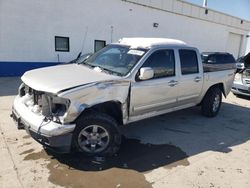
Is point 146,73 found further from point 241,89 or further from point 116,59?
point 241,89

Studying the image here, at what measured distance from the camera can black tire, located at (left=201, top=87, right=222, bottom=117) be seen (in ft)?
21.4

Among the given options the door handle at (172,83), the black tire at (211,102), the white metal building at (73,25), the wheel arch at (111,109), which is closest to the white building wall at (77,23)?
the white metal building at (73,25)

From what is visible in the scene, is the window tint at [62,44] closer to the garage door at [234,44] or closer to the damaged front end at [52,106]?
the damaged front end at [52,106]

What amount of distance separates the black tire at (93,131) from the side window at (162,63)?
1.25 metres

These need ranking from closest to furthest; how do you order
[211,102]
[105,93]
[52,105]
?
[52,105] < [105,93] < [211,102]

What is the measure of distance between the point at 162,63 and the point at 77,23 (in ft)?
30.1

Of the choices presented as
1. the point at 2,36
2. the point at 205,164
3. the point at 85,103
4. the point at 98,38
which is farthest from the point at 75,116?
the point at 98,38

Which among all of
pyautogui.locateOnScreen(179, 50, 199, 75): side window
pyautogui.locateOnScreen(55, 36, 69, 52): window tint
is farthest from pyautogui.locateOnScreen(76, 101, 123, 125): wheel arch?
pyautogui.locateOnScreen(55, 36, 69, 52): window tint

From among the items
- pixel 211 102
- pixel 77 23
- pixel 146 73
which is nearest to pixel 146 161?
pixel 146 73

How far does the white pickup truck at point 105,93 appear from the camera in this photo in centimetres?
362

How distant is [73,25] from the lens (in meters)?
12.8

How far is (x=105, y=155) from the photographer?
414 centimetres

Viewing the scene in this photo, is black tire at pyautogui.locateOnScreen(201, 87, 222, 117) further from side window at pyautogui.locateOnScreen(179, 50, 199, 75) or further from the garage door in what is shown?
the garage door

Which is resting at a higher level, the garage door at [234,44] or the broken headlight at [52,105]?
the garage door at [234,44]
